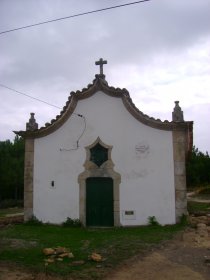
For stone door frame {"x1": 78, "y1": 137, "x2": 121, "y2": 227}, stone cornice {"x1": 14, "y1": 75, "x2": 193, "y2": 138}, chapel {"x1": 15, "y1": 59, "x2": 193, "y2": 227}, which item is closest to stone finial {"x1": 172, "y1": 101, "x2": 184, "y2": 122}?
chapel {"x1": 15, "y1": 59, "x2": 193, "y2": 227}

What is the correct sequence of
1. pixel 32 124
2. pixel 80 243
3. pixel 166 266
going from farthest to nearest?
pixel 32 124, pixel 80 243, pixel 166 266

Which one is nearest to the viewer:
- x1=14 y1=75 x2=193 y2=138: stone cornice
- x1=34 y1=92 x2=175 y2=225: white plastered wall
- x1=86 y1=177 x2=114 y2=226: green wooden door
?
x1=34 y1=92 x2=175 y2=225: white plastered wall

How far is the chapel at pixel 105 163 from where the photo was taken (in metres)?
14.5

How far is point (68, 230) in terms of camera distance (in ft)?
45.3

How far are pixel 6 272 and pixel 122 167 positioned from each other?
7.85 metres

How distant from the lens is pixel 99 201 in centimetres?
1503

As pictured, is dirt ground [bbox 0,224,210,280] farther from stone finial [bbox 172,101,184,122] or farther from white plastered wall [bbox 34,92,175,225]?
stone finial [bbox 172,101,184,122]

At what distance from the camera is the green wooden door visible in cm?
1484

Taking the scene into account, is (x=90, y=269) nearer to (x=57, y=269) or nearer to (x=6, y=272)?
(x=57, y=269)

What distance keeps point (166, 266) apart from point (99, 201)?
689 cm

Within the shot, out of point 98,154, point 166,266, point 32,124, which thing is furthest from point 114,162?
point 166,266

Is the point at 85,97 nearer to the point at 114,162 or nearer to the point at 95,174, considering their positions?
the point at 114,162

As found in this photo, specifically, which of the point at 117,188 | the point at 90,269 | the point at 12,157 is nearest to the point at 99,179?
the point at 117,188

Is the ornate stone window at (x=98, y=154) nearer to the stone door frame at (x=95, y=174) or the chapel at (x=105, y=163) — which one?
the chapel at (x=105, y=163)
